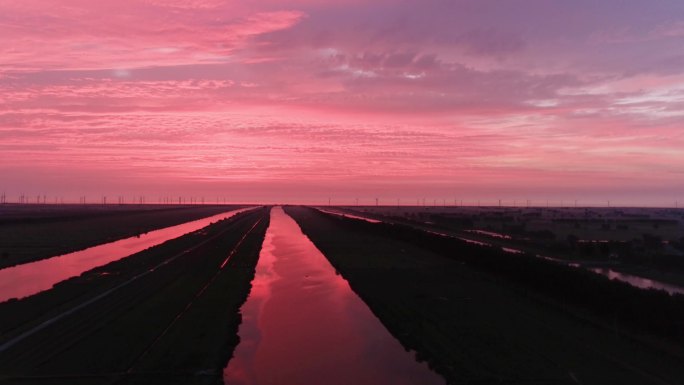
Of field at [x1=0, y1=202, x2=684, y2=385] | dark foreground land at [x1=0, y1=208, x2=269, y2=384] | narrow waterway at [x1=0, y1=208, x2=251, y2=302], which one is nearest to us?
dark foreground land at [x1=0, y1=208, x2=269, y2=384]

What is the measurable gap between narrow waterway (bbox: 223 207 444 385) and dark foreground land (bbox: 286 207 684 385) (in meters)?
0.57

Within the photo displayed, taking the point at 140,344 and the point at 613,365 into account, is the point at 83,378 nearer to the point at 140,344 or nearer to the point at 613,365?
the point at 140,344

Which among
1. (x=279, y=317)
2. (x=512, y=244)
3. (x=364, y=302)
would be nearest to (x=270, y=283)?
(x=364, y=302)

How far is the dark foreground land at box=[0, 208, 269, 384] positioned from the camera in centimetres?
1288

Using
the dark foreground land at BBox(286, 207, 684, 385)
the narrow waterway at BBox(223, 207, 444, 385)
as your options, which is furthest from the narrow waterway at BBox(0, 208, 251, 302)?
the dark foreground land at BBox(286, 207, 684, 385)

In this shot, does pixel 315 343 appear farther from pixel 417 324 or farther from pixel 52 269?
pixel 52 269

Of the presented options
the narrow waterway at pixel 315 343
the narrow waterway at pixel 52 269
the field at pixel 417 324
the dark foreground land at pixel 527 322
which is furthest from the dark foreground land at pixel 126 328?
the dark foreground land at pixel 527 322

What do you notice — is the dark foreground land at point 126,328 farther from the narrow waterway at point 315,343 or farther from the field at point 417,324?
the narrow waterway at point 315,343

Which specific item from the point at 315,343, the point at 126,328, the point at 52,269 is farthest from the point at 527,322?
the point at 52,269

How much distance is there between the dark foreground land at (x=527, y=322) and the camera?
1344cm

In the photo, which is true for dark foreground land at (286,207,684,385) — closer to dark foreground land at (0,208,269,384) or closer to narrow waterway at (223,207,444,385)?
narrow waterway at (223,207,444,385)

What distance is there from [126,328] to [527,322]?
33.7ft

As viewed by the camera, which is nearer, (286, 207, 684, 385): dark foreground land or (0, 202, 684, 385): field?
(0, 202, 684, 385): field

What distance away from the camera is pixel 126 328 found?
1722 cm
